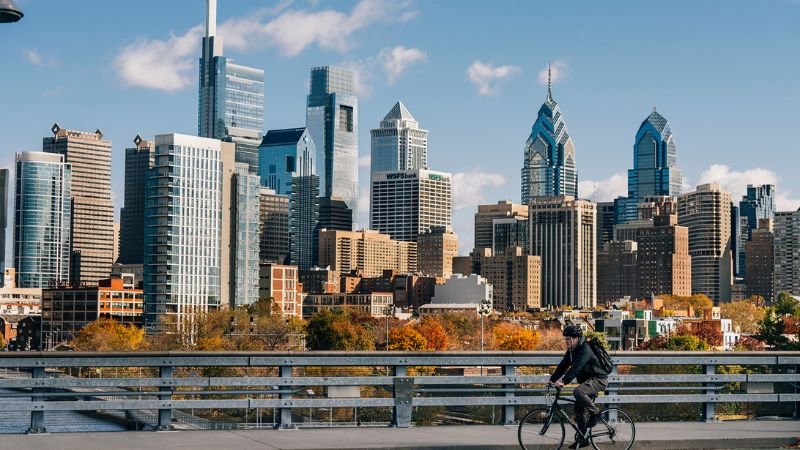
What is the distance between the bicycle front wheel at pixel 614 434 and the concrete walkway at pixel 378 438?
0.60 m

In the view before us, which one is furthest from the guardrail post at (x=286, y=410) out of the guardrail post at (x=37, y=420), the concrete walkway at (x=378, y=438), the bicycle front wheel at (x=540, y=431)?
the bicycle front wheel at (x=540, y=431)

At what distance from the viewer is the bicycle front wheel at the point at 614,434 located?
21531 millimetres

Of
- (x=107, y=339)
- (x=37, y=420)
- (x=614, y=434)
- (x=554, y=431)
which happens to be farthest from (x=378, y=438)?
(x=107, y=339)

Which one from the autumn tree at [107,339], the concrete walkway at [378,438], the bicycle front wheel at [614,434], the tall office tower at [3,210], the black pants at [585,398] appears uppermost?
the tall office tower at [3,210]

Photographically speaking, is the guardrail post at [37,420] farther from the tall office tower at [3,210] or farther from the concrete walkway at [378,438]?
the tall office tower at [3,210]

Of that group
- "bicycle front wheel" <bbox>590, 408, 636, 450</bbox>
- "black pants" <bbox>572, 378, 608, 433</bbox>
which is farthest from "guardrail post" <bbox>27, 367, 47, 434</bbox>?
"bicycle front wheel" <bbox>590, 408, 636, 450</bbox>

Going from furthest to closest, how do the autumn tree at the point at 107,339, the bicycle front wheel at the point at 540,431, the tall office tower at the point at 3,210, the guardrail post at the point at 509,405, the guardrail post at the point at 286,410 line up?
the autumn tree at the point at 107,339
the guardrail post at the point at 509,405
the guardrail post at the point at 286,410
the bicycle front wheel at the point at 540,431
the tall office tower at the point at 3,210

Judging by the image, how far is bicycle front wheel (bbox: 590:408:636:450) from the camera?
21.5 metres

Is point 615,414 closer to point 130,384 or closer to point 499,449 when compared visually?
point 499,449

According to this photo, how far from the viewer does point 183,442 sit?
864 inches

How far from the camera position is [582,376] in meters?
21.5

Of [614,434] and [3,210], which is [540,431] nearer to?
[614,434]

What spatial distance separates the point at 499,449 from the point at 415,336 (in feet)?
522

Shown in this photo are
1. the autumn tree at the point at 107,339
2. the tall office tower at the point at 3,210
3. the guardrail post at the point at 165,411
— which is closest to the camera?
the tall office tower at the point at 3,210
